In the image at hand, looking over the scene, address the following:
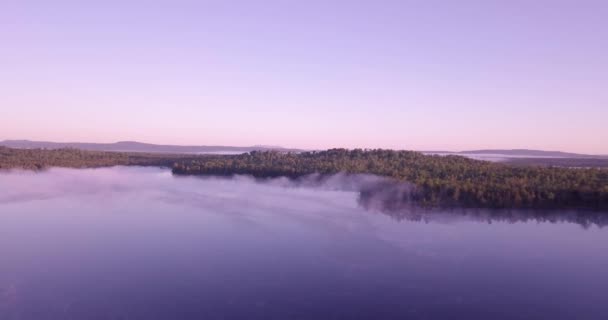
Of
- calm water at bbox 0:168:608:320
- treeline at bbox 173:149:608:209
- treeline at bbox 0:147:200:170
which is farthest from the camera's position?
treeline at bbox 0:147:200:170

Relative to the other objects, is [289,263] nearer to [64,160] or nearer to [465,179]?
[465,179]

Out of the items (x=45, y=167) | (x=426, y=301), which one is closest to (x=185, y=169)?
(x=45, y=167)

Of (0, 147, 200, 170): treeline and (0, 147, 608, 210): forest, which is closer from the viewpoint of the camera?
(0, 147, 608, 210): forest

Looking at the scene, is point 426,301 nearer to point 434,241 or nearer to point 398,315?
point 398,315

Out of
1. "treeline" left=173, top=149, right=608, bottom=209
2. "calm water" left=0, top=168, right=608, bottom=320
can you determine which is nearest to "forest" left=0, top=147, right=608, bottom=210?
"treeline" left=173, top=149, right=608, bottom=209

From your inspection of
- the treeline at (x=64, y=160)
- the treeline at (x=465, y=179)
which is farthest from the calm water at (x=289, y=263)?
the treeline at (x=64, y=160)

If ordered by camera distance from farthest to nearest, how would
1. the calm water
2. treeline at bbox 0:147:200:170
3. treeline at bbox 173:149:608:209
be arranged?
treeline at bbox 0:147:200:170, treeline at bbox 173:149:608:209, the calm water

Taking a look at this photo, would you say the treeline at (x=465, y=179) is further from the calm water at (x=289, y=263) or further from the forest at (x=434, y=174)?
the calm water at (x=289, y=263)

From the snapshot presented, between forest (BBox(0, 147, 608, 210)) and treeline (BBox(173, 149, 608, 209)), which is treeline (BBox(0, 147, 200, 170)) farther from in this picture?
treeline (BBox(173, 149, 608, 209))
